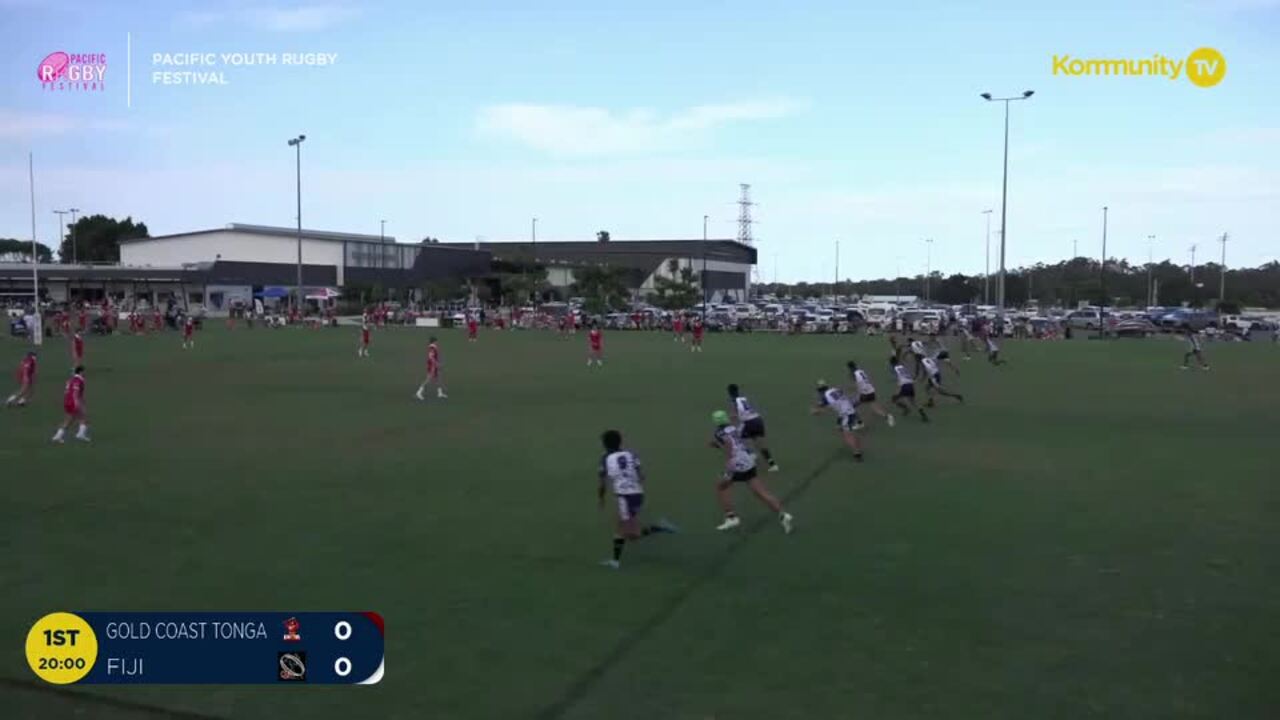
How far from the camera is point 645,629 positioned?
845 centimetres

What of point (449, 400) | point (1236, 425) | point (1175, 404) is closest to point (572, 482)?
point (449, 400)

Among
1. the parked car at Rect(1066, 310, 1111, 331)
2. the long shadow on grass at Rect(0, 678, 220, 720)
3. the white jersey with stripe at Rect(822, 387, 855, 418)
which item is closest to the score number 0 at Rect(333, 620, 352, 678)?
the long shadow on grass at Rect(0, 678, 220, 720)

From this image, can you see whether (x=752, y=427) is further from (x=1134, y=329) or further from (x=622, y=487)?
(x=1134, y=329)

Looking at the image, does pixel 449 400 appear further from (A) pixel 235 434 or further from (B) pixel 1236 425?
(B) pixel 1236 425

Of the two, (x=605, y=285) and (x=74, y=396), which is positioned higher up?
(x=605, y=285)

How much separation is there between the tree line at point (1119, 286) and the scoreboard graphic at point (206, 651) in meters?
115

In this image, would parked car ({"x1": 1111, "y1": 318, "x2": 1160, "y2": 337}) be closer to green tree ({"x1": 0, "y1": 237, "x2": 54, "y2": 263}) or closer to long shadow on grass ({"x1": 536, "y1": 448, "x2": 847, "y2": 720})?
long shadow on grass ({"x1": 536, "y1": 448, "x2": 847, "y2": 720})

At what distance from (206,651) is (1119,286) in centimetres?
15504

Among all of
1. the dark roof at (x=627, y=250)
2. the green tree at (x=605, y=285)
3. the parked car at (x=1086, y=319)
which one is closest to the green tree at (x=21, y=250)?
the dark roof at (x=627, y=250)

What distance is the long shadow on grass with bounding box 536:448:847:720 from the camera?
23.0ft

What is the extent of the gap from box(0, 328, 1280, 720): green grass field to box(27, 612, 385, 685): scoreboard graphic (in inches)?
7.7

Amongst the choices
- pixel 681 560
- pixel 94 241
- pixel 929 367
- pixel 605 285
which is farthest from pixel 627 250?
pixel 681 560

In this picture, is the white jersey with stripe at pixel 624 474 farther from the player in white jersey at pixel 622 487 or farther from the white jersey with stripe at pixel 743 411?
the white jersey with stripe at pixel 743 411

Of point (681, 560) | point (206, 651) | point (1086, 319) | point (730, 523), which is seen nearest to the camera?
point (206, 651)
